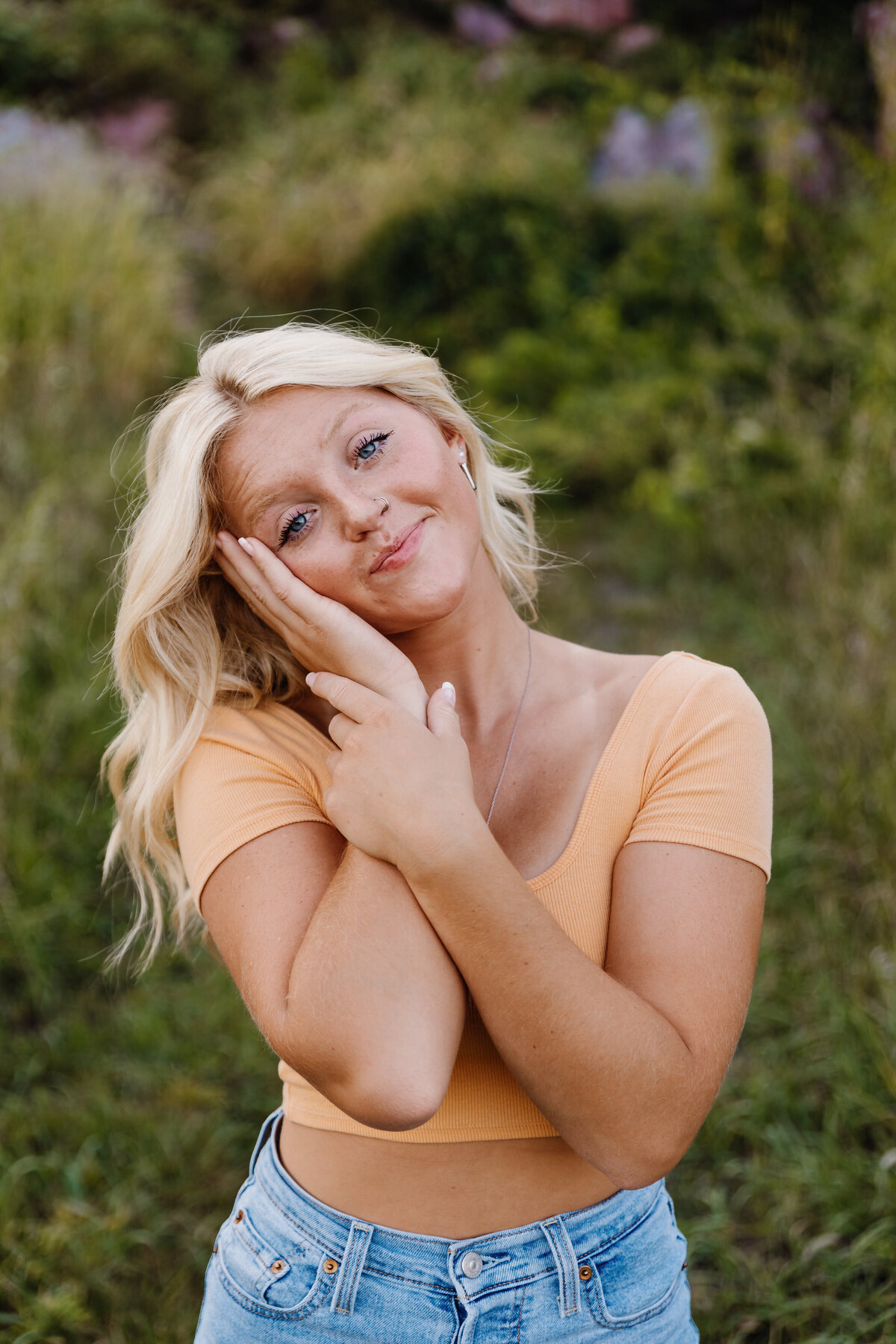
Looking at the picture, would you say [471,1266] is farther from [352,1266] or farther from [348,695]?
[348,695]

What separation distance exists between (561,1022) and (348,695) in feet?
1.91

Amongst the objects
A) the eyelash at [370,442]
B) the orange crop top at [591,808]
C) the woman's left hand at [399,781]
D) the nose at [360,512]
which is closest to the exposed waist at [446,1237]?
the orange crop top at [591,808]

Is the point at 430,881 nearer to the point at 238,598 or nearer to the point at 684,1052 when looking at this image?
the point at 684,1052

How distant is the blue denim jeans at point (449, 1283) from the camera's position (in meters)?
1.45

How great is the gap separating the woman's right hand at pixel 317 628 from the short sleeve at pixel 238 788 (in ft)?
0.48

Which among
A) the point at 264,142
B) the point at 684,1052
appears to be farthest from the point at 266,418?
the point at 264,142

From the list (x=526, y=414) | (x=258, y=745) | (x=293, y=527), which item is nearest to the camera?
(x=258, y=745)

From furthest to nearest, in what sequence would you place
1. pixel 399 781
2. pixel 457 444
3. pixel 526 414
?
pixel 526 414 < pixel 457 444 < pixel 399 781

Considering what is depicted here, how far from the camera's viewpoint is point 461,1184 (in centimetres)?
150

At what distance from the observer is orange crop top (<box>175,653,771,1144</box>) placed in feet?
4.95

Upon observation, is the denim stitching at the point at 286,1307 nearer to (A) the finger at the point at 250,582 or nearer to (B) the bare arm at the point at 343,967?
(B) the bare arm at the point at 343,967

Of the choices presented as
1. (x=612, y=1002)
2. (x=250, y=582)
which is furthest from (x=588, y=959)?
(x=250, y=582)

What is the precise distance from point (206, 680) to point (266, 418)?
454 millimetres

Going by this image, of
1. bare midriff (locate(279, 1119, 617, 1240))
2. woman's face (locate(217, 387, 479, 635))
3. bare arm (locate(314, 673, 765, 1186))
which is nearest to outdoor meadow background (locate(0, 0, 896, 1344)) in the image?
woman's face (locate(217, 387, 479, 635))
